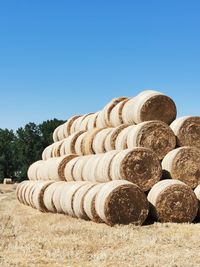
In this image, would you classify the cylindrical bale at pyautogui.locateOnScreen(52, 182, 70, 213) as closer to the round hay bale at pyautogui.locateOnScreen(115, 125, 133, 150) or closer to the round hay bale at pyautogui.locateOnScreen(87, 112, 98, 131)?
the round hay bale at pyautogui.locateOnScreen(115, 125, 133, 150)

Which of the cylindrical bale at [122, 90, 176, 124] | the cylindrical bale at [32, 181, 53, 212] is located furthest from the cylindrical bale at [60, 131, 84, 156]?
the cylindrical bale at [122, 90, 176, 124]

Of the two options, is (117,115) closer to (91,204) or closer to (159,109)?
(159,109)

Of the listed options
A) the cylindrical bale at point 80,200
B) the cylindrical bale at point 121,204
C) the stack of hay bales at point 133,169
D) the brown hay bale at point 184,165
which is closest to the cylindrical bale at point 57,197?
the stack of hay bales at point 133,169

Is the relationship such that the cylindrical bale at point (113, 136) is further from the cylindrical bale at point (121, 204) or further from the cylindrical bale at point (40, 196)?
the cylindrical bale at point (40, 196)

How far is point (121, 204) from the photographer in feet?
42.2

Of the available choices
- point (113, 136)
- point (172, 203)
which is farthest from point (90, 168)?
point (172, 203)

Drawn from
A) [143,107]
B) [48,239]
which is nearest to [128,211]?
[48,239]

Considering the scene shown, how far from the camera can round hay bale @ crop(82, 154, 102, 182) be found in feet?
51.2

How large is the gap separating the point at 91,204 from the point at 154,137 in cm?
298

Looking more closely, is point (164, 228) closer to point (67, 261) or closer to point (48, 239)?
point (48, 239)

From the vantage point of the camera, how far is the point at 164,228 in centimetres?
1236

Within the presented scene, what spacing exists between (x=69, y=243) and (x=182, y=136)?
21.2ft

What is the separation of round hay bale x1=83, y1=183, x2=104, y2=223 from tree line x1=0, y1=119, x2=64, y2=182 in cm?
4426

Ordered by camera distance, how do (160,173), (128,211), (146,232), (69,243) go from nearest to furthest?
(69,243) → (146,232) → (128,211) → (160,173)
